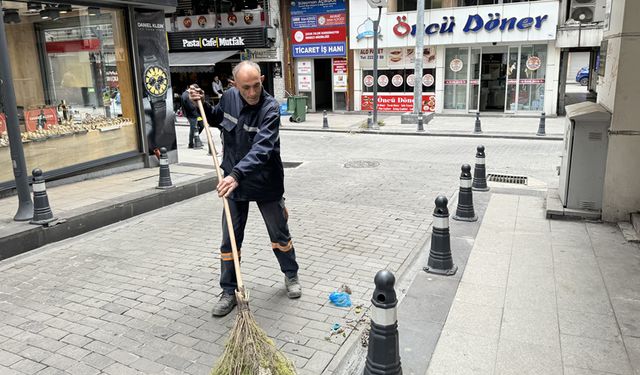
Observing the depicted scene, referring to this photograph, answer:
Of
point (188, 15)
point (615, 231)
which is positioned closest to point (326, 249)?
point (615, 231)

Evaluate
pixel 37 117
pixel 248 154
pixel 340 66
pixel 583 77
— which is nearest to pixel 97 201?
pixel 37 117

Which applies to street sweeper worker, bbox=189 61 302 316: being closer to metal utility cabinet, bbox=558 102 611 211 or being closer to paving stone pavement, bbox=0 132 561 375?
paving stone pavement, bbox=0 132 561 375

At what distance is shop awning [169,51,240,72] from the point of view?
2389 cm

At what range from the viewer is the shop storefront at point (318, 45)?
896 inches

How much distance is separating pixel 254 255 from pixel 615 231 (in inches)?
177

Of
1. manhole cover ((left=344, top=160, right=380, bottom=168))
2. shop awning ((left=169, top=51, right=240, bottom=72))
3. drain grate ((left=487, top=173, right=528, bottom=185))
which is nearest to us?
drain grate ((left=487, top=173, right=528, bottom=185))

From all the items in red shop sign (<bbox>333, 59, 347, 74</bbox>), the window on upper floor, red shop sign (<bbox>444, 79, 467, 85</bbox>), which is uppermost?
the window on upper floor

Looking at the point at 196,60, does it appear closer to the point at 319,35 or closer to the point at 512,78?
the point at 319,35

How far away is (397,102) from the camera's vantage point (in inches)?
889

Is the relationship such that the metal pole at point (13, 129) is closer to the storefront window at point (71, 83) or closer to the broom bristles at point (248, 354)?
the storefront window at point (71, 83)

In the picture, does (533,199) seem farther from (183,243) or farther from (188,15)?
(188,15)

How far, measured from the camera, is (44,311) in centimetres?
458

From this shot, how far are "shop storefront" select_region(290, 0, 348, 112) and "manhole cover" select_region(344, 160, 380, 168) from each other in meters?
12.0

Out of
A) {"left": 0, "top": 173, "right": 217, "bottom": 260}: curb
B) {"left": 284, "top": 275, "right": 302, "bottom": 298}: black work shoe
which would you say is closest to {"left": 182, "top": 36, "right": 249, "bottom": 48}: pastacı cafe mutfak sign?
{"left": 0, "top": 173, "right": 217, "bottom": 260}: curb
